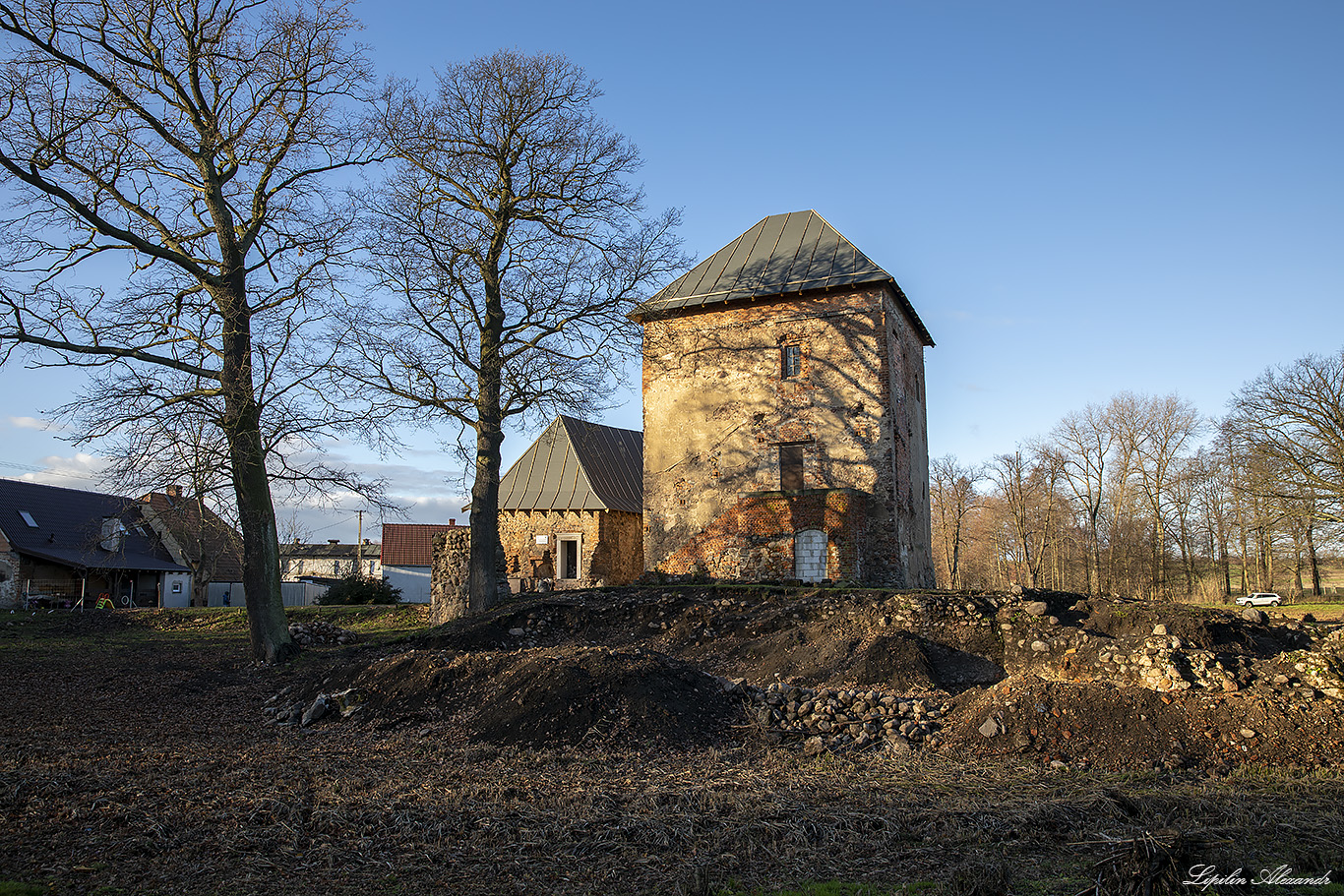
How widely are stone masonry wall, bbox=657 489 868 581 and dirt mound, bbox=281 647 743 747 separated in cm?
1035

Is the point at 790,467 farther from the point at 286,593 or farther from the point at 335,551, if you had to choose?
the point at 335,551

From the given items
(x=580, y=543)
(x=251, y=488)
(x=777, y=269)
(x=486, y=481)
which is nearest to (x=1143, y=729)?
(x=251, y=488)

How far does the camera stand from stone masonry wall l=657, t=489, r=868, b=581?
19.9 m

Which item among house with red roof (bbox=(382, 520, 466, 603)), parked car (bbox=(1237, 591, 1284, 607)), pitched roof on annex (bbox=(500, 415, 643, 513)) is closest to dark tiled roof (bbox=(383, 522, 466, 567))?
house with red roof (bbox=(382, 520, 466, 603))

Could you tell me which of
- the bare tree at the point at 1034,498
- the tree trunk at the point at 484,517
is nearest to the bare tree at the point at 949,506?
the bare tree at the point at 1034,498

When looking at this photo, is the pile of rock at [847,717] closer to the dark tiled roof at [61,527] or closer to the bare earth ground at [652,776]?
the bare earth ground at [652,776]

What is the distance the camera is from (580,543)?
28.7 metres

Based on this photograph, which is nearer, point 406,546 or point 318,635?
point 318,635

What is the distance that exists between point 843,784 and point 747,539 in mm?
14048

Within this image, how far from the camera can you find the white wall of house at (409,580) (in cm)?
4650

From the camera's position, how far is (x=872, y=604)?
14344 mm

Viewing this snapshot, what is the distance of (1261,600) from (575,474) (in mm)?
32787

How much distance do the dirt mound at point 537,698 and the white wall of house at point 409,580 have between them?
37008 millimetres

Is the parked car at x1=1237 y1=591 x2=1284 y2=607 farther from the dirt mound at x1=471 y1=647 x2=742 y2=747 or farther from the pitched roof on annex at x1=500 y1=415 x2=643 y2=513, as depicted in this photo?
the dirt mound at x1=471 y1=647 x2=742 y2=747
